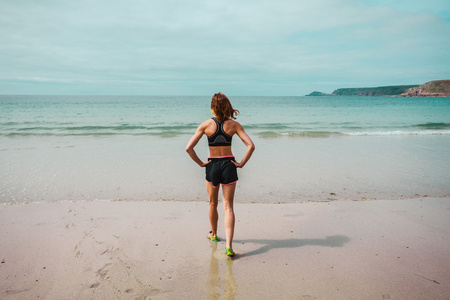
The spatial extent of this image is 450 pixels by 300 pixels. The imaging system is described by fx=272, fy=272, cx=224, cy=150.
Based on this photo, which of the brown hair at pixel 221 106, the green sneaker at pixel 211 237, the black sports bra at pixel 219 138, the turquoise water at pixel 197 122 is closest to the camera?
the brown hair at pixel 221 106

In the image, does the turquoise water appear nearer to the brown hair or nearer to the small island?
the brown hair

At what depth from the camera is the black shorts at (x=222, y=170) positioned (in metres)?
3.77

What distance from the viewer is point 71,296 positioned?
2.98m

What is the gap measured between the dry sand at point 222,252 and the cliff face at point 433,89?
163m

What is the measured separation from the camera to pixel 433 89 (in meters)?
134

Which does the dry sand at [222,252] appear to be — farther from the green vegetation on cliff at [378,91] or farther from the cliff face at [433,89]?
the green vegetation on cliff at [378,91]

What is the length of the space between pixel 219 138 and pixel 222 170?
448 millimetres

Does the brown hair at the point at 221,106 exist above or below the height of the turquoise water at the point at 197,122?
above

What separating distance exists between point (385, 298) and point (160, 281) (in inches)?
99.5

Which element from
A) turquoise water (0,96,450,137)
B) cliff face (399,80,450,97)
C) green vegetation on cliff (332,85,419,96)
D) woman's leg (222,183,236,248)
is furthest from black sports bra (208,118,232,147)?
green vegetation on cliff (332,85,419,96)

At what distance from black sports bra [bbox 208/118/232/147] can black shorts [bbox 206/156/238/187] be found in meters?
0.20

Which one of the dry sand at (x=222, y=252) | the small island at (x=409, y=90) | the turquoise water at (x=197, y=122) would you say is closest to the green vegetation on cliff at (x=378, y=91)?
the small island at (x=409, y=90)

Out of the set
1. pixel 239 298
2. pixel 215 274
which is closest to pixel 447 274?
pixel 239 298

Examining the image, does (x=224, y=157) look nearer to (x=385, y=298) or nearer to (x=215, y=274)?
(x=215, y=274)
